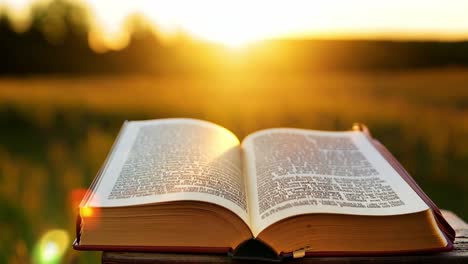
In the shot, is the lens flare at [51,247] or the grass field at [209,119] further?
the grass field at [209,119]

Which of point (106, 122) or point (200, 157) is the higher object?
point (106, 122)

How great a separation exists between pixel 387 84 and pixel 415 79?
0.29 meters

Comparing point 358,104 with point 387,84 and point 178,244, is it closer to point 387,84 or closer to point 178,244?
point 387,84

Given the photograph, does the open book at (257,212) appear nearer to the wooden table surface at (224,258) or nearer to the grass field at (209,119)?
the wooden table surface at (224,258)

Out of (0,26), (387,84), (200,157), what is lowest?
(200,157)

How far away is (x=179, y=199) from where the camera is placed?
107 cm

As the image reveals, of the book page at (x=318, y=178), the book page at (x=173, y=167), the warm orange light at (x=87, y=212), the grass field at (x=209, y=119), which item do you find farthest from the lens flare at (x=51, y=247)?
the warm orange light at (x=87, y=212)

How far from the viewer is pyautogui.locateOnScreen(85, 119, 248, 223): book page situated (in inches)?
44.1

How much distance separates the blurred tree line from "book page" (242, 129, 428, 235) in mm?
6619

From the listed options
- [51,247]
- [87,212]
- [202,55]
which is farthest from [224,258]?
[202,55]

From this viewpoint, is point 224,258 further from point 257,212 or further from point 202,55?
point 202,55

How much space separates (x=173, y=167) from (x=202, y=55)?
972 centimetres

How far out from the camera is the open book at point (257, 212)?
1.08 meters

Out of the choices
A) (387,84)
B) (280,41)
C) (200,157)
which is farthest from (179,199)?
(280,41)
